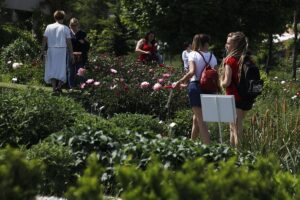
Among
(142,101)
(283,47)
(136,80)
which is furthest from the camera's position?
(283,47)

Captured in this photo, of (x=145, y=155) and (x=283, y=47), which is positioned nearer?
(x=145, y=155)

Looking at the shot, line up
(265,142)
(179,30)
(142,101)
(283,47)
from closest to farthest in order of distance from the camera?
(265,142), (142,101), (179,30), (283,47)

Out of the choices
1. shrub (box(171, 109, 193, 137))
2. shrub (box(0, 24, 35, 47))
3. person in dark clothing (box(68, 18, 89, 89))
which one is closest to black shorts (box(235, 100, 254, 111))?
shrub (box(171, 109, 193, 137))

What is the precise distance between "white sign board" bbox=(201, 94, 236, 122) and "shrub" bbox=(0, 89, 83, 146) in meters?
1.47

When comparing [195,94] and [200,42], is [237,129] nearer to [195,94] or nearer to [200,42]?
[195,94]

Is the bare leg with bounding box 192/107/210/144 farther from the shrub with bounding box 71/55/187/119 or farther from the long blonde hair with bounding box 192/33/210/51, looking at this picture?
the shrub with bounding box 71/55/187/119

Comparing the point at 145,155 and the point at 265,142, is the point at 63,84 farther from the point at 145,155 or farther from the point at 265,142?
the point at 145,155

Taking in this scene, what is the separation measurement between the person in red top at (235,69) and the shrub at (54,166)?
232cm

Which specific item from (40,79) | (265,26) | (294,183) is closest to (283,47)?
(265,26)

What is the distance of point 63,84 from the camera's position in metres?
13.1

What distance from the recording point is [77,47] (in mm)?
13430

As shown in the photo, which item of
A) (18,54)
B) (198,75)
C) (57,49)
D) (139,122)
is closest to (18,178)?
(198,75)

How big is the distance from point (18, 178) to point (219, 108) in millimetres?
4186

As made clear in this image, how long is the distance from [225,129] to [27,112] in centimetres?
282
